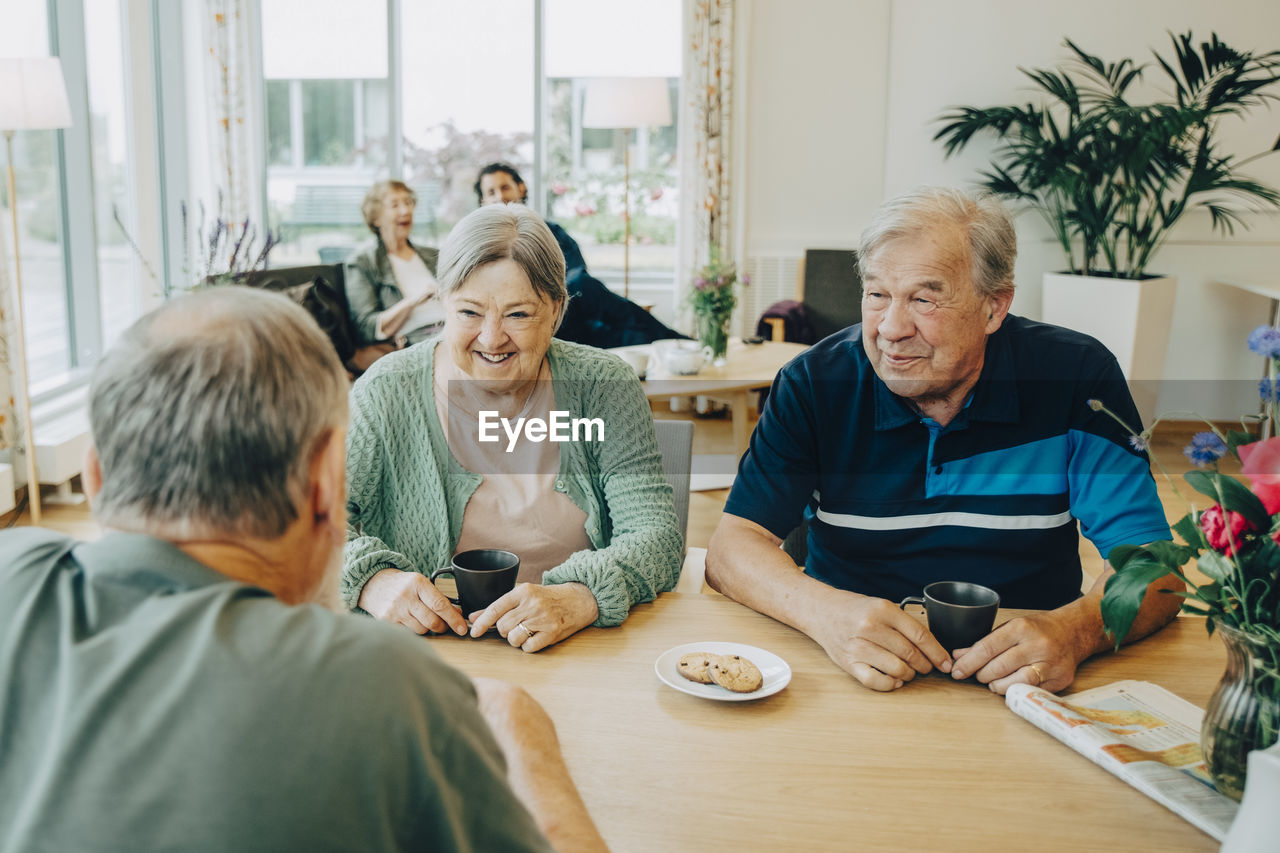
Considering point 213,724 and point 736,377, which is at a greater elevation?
point 213,724

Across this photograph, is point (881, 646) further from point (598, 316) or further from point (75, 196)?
point (75, 196)

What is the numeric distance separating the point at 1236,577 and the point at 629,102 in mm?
4830

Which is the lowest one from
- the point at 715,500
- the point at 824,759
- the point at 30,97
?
the point at 715,500

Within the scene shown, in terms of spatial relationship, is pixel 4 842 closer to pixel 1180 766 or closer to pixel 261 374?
pixel 261 374

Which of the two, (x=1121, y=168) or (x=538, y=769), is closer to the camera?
(x=538, y=769)

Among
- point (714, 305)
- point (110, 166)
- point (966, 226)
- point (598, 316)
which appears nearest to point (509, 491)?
point (966, 226)

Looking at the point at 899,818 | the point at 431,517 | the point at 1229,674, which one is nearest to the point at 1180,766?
the point at 1229,674

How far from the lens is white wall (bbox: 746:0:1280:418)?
556 cm

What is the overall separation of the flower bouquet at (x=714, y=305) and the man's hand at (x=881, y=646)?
2706 millimetres

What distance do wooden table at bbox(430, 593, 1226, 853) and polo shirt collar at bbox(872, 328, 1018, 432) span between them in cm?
43

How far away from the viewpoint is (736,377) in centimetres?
390

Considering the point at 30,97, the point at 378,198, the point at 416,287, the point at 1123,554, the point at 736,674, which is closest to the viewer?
the point at 1123,554

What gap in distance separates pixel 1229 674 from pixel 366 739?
2.60ft

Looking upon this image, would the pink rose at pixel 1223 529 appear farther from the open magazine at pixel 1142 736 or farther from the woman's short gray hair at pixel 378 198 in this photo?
the woman's short gray hair at pixel 378 198
